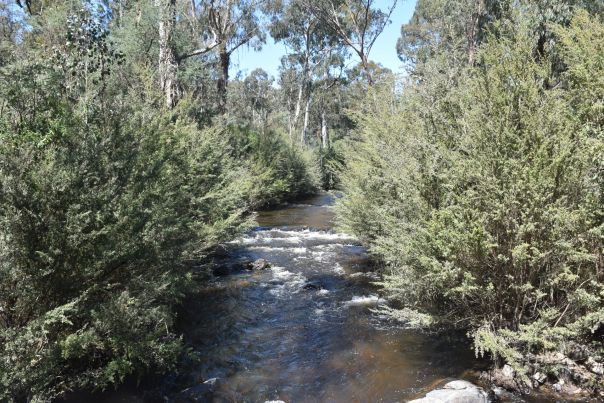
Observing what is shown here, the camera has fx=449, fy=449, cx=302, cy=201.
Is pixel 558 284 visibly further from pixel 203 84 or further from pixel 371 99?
pixel 203 84

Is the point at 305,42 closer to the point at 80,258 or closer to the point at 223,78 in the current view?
the point at 223,78

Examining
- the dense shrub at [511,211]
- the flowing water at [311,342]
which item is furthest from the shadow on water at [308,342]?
the dense shrub at [511,211]

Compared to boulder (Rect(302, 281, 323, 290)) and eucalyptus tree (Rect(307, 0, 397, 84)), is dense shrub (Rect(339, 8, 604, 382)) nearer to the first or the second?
boulder (Rect(302, 281, 323, 290))

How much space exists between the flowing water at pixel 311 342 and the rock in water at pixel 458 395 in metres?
0.37

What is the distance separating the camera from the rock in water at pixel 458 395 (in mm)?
5086

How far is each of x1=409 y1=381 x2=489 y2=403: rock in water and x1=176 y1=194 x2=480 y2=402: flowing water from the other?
1.22 feet

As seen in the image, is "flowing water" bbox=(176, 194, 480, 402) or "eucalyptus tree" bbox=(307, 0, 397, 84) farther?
"eucalyptus tree" bbox=(307, 0, 397, 84)

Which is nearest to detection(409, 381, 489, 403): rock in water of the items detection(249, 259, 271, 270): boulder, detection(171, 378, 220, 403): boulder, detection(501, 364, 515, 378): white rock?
detection(501, 364, 515, 378): white rock

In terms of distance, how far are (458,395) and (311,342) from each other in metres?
2.84

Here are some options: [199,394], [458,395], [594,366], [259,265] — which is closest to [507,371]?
[458,395]

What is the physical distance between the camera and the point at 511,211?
17.2 ft

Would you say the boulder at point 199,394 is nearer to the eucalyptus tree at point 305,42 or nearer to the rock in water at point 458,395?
the rock in water at point 458,395

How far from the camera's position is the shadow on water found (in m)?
5.95

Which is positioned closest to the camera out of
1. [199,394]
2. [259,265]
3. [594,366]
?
[594,366]
